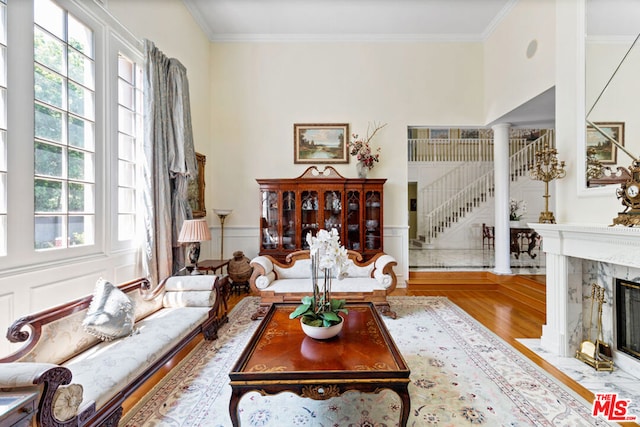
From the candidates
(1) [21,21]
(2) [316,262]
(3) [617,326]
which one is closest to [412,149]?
(3) [617,326]

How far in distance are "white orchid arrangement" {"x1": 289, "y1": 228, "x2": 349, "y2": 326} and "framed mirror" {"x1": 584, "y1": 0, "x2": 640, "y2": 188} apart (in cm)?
240

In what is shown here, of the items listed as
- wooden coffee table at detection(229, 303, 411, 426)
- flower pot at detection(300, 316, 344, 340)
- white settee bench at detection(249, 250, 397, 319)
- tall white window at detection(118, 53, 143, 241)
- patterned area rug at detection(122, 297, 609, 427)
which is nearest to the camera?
wooden coffee table at detection(229, 303, 411, 426)

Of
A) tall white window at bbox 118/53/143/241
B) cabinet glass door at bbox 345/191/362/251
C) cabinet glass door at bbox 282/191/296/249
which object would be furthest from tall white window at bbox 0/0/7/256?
cabinet glass door at bbox 345/191/362/251

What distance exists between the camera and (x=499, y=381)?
2.15 meters

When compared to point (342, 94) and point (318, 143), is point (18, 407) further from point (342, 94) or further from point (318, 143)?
point (342, 94)

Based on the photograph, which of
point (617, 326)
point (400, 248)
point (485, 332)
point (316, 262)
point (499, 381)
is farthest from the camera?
point (400, 248)

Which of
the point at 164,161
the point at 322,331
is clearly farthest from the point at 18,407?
the point at 164,161

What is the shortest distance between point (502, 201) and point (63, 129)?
5.80 m

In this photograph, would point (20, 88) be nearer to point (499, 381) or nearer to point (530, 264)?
point (499, 381)

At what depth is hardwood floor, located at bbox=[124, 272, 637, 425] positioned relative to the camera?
2463 millimetres

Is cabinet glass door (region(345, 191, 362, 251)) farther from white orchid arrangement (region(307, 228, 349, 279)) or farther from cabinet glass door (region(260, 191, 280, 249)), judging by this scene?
white orchid arrangement (region(307, 228, 349, 279))

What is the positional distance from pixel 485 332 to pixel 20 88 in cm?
453

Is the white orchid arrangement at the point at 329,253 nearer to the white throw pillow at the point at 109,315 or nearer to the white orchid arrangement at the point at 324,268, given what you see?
the white orchid arrangement at the point at 324,268

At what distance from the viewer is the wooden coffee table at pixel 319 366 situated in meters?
1.50
